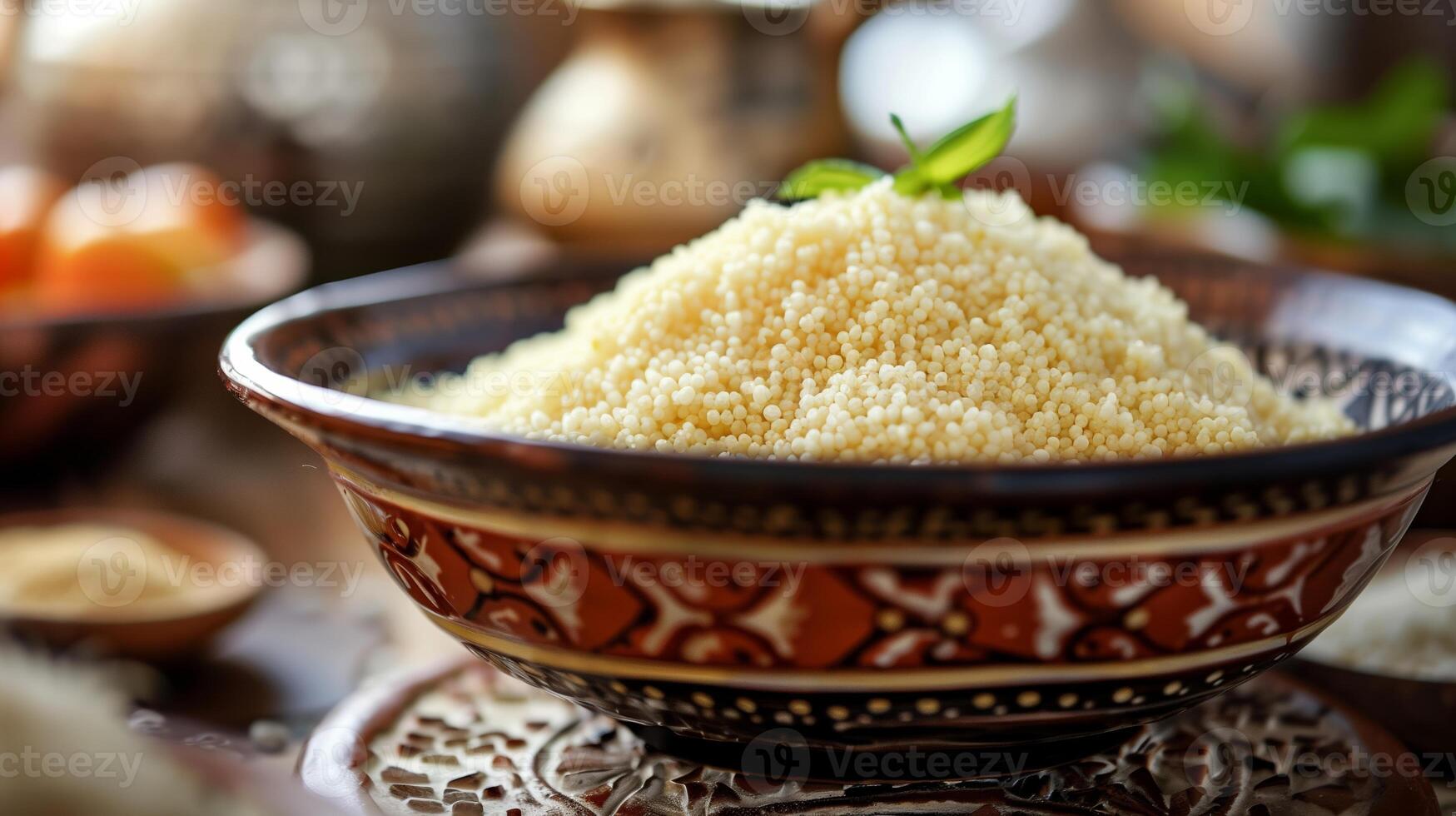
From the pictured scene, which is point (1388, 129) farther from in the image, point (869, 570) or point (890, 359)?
point (869, 570)

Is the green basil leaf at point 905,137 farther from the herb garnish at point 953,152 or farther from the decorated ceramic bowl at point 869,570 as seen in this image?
the decorated ceramic bowl at point 869,570

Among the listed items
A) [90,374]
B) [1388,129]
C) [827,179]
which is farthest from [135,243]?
[1388,129]

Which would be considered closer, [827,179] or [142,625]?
[827,179]

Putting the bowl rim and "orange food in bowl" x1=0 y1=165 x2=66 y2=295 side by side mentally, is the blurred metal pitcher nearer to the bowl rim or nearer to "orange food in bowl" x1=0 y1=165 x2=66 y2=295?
"orange food in bowl" x1=0 y1=165 x2=66 y2=295

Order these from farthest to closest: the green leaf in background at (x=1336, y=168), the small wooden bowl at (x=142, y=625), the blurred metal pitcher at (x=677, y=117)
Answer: the green leaf in background at (x=1336, y=168) < the blurred metal pitcher at (x=677, y=117) < the small wooden bowl at (x=142, y=625)

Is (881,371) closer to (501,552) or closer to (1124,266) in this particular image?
(501,552)

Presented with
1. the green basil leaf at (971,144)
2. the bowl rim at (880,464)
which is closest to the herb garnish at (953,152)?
the green basil leaf at (971,144)
